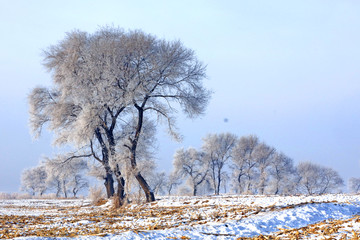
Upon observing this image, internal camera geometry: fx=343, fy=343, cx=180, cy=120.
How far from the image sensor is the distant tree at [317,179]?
228 feet

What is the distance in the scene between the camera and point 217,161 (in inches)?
2421

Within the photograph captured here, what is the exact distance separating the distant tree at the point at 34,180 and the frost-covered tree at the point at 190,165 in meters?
36.1

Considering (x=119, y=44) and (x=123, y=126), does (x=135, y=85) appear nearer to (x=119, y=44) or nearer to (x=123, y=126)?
(x=119, y=44)

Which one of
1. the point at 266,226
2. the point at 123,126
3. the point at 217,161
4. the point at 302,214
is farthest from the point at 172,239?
the point at 217,161

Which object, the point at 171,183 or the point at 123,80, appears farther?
the point at 171,183

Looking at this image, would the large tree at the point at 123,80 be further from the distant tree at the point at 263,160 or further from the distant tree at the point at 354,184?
the distant tree at the point at 354,184

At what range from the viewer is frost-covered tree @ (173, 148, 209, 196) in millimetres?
64500

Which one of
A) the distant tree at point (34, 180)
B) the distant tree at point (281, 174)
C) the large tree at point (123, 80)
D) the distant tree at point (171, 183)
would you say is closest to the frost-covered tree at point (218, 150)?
the distant tree at point (281, 174)

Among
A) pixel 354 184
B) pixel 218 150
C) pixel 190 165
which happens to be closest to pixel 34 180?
pixel 190 165

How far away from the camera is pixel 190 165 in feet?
215

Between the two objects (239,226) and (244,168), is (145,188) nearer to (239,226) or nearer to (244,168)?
(239,226)

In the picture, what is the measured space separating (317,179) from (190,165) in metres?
27.1

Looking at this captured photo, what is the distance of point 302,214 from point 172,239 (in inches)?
184

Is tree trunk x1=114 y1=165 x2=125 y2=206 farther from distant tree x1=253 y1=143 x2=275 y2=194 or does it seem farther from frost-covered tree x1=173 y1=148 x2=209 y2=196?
frost-covered tree x1=173 y1=148 x2=209 y2=196
